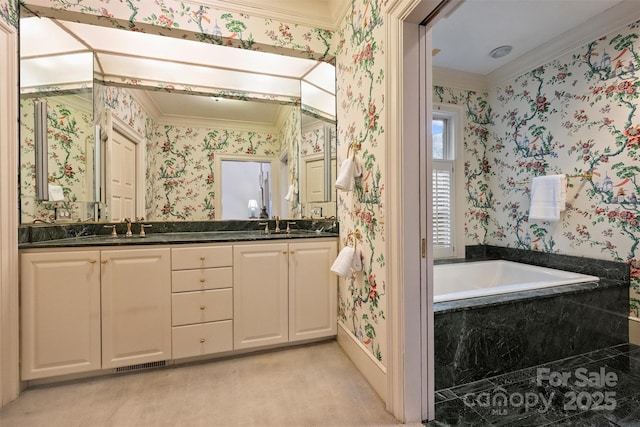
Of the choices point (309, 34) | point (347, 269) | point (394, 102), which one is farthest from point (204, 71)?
point (347, 269)

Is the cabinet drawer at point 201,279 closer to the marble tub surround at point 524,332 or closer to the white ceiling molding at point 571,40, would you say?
the marble tub surround at point 524,332

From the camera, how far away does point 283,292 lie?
204 cm

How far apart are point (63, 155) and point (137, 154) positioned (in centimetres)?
46

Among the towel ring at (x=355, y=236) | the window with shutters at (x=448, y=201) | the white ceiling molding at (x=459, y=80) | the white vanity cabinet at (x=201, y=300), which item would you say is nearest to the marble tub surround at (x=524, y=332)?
the towel ring at (x=355, y=236)

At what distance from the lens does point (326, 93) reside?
2324 mm

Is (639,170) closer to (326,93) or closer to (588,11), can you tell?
(588,11)

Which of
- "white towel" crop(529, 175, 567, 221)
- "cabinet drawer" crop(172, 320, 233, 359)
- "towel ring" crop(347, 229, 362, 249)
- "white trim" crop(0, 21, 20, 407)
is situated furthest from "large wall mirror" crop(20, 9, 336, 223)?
"white towel" crop(529, 175, 567, 221)

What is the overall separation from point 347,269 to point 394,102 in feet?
3.21

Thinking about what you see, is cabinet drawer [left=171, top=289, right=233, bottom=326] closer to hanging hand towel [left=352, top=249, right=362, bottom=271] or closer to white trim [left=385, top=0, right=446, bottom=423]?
hanging hand towel [left=352, top=249, right=362, bottom=271]

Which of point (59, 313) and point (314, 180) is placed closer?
point (59, 313)

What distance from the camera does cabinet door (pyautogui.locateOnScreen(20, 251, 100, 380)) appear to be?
157cm

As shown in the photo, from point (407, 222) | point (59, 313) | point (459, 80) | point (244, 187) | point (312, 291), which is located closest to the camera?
point (407, 222)

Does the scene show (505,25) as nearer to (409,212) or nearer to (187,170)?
(409,212)

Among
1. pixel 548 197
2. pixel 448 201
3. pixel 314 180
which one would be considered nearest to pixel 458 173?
pixel 448 201
